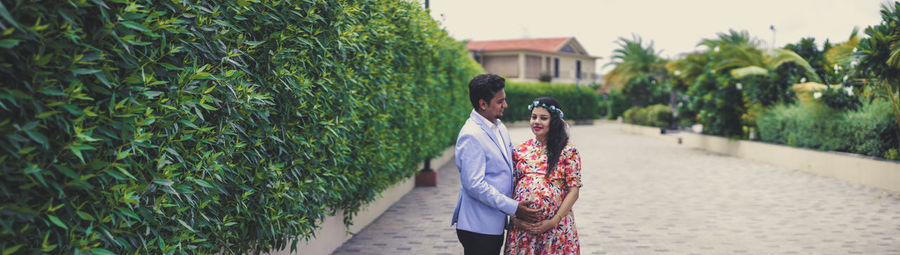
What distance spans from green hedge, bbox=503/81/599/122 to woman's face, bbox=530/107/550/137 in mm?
40571

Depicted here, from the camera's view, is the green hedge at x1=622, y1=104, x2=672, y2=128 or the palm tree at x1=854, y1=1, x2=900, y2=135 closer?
the palm tree at x1=854, y1=1, x2=900, y2=135

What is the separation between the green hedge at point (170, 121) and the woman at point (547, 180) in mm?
1555

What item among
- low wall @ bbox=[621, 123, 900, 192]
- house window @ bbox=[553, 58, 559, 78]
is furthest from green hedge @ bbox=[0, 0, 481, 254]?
house window @ bbox=[553, 58, 559, 78]

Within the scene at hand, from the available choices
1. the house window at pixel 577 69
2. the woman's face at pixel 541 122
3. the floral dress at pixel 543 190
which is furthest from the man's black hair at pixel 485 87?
the house window at pixel 577 69

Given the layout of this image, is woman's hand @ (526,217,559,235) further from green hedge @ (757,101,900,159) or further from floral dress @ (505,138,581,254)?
green hedge @ (757,101,900,159)

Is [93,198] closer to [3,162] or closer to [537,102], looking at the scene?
[3,162]

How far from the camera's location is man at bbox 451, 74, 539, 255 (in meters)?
3.51

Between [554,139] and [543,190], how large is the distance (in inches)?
13.4

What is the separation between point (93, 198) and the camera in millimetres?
2164

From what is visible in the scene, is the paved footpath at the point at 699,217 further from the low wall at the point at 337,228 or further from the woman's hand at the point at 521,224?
the woman's hand at the point at 521,224

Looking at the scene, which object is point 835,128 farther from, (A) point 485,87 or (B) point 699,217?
(A) point 485,87

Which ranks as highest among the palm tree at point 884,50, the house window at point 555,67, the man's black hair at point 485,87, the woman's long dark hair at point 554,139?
the house window at point 555,67

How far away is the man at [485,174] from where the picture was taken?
11.5 feet

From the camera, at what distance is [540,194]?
148 inches
